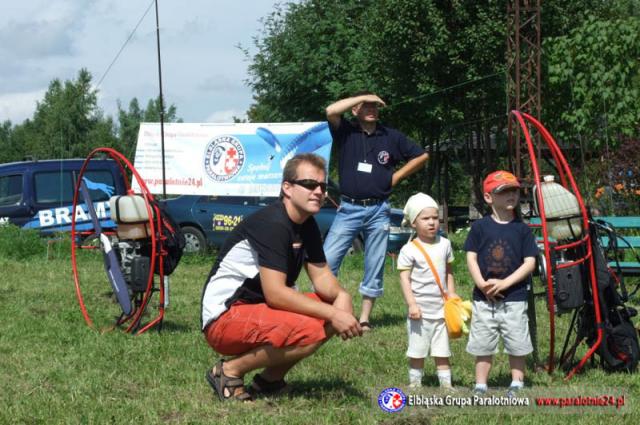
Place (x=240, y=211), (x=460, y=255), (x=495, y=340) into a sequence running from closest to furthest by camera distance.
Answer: (x=495, y=340) → (x=460, y=255) → (x=240, y=211)

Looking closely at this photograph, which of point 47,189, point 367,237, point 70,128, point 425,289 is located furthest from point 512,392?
point 70,128

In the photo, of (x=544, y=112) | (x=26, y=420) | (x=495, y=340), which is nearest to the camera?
(x=26, y=420)

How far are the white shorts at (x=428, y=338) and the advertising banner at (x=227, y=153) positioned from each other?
38.9ft

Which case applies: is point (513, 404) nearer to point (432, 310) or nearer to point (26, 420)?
point (432, 310)

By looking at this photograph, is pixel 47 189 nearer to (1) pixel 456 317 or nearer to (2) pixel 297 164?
(2) pixel 297 164

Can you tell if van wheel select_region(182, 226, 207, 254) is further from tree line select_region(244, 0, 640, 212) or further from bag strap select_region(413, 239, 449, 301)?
bag strap select_region(413, 239, 449, 301)

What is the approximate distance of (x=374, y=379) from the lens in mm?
6094

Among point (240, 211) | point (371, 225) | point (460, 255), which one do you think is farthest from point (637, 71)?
point (371, 225)

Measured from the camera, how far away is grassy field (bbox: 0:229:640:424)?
5.08m

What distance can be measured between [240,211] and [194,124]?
9.89ft

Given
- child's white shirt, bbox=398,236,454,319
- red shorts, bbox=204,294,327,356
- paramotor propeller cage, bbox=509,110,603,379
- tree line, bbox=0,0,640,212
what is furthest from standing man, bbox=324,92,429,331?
tree line, bbox=0,0,640,212

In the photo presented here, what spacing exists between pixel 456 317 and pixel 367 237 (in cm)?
278

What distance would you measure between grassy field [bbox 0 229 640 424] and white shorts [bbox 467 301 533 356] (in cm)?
25

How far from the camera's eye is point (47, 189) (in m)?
19.0
